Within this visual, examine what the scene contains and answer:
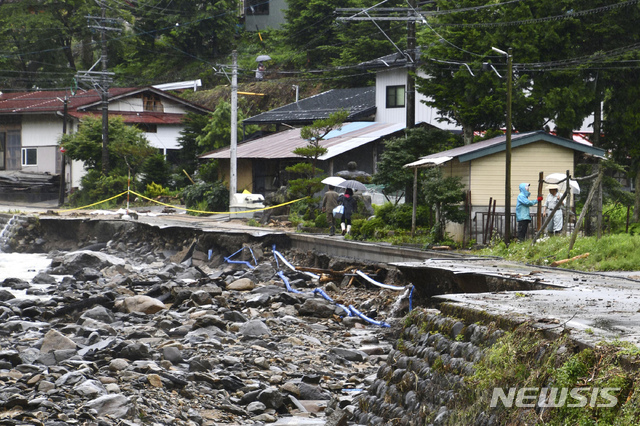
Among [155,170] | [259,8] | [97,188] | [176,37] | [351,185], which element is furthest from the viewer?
[259,8]

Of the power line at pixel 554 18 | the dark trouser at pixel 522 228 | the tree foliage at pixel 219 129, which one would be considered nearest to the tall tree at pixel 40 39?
the tree foliage at pixel 219 129

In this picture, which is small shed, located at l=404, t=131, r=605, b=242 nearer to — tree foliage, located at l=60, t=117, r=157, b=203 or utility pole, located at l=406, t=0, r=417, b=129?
utility pole, located at l=406, t=0, r=417, b=129

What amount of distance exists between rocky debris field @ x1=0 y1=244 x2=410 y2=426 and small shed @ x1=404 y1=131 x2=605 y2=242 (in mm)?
3755

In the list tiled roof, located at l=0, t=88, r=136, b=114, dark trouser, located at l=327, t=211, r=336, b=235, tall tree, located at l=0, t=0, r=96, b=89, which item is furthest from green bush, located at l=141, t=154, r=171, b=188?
dark trouser, located at l=327, t=211, r=336, b=235

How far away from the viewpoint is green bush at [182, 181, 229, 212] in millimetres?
36594

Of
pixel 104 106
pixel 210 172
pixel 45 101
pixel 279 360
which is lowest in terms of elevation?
pixel 279 360

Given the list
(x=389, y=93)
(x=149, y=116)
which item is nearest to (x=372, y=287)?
(x=389, y=93)

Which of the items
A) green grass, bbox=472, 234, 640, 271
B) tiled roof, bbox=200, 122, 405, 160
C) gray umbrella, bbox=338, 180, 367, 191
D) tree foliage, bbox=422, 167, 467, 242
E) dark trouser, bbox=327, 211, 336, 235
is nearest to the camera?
green grass, bbox=472, 234, 640, 271

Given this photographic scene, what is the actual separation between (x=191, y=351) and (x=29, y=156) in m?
42.9

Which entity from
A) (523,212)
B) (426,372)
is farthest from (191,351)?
(523,212)

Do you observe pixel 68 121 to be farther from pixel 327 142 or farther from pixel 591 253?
pixel 591 253

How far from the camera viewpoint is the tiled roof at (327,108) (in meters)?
37.8

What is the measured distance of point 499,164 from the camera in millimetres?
20562

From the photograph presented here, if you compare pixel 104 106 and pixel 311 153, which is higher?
pixel 104 106
